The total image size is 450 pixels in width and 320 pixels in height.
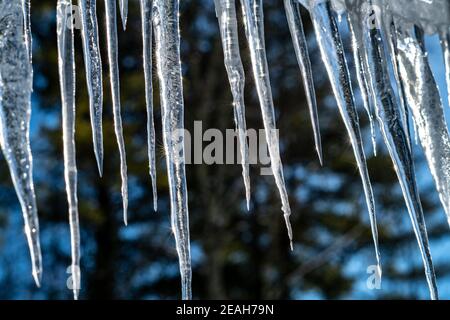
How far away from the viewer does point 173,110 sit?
1427mm

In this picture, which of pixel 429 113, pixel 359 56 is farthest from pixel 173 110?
pixel 429 113

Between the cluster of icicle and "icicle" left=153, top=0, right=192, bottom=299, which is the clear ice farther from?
"icicle" left=153, top=0, right=192, bottom=299

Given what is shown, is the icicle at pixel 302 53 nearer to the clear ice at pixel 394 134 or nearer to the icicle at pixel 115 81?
the clear ice at pixel 394 134

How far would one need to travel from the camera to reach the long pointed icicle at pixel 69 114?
124cm

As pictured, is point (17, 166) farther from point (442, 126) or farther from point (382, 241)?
point (382, 241)

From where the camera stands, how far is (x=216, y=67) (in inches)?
357

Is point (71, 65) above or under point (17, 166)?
above

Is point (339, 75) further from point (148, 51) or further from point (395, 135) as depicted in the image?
point (148, 51)

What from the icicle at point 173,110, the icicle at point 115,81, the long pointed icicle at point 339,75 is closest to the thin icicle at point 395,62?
the long pointed icicle at point 339,75

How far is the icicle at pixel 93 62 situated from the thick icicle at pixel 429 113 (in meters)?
0.73

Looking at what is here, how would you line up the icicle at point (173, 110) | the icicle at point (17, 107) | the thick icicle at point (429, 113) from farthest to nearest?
the thick icicle at point (429, 113) < the icicle at point (173, 110) < the icicle at point (17, 107)
